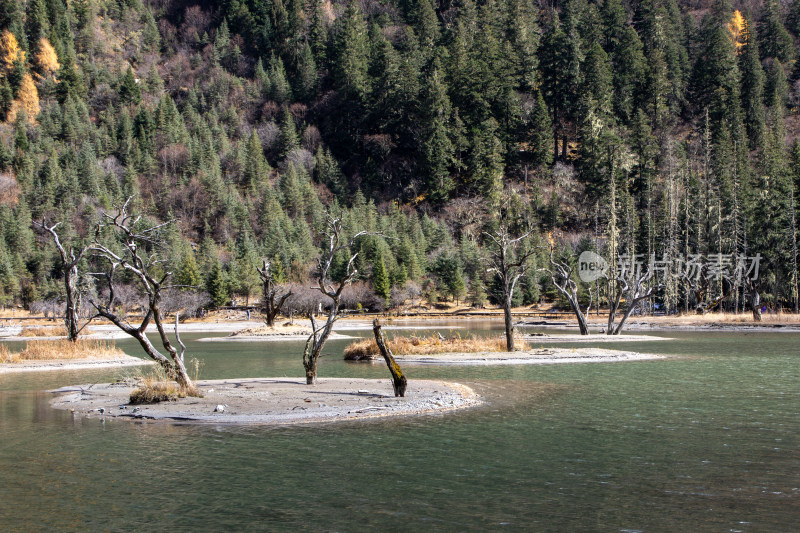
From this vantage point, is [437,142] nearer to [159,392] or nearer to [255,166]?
[255,166]

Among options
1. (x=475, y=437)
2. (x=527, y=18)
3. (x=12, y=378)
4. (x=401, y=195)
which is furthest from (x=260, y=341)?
(x=527, y=18)

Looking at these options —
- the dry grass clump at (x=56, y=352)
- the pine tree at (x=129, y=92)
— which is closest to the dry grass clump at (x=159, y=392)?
the dry grass clump at (x=56, y=352)

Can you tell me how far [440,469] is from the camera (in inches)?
676

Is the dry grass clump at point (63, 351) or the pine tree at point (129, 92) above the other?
the pine tree at point (129, 92)

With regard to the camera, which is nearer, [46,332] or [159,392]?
[159,392]

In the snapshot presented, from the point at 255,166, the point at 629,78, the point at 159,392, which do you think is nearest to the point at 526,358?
the point at 159,392

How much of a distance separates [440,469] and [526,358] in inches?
1028

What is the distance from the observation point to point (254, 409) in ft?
79.1

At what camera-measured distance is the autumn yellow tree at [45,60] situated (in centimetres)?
18375

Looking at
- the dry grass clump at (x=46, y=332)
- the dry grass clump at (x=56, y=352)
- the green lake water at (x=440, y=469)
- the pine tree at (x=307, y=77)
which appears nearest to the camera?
the green lake water at (x=440, y=469)

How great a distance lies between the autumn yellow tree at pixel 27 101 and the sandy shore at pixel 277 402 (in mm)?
165227

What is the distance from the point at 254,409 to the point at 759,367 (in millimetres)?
27149

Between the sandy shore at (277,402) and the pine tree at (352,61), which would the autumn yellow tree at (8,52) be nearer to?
the pine tree at (352,61)

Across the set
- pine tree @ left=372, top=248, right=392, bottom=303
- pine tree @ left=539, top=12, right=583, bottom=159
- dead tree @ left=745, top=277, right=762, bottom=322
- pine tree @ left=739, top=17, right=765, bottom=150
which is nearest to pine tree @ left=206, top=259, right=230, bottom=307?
pine tree @ left=372, top=248, right=392, bottom=303
